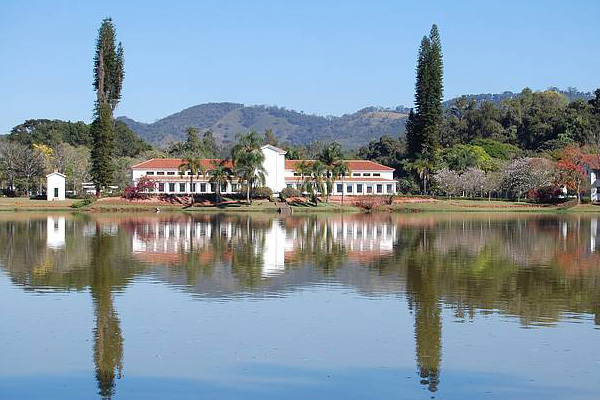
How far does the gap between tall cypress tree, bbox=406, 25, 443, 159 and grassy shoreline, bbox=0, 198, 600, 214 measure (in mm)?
10214

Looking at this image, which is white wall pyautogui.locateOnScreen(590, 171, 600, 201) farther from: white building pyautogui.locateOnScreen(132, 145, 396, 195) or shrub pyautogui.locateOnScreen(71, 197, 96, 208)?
shrub pyautogui.locateOnScreen(71, 197, 96, 208)

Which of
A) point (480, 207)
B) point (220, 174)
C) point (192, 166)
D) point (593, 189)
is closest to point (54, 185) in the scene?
point (192, 166)

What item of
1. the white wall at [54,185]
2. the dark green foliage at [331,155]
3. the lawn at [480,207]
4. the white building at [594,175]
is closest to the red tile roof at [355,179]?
the dark green foliage at [331,155]

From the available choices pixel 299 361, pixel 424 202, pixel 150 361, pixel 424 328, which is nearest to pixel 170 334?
pixel 150 361

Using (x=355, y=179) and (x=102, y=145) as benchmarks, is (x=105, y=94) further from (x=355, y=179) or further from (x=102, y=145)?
(x=355, y=179)

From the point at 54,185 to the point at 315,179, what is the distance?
25.3 m

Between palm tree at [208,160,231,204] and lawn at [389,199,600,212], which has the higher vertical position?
palm tree at [208,160,231,204]

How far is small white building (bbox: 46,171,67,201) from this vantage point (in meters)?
80.1

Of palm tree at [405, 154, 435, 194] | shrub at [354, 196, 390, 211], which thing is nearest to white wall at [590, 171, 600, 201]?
palm tree at [405, 154, 435, 194]

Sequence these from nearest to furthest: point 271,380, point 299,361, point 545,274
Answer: point 271,380 → point 299,361 → point 545,274

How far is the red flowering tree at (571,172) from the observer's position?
7619 centimetres

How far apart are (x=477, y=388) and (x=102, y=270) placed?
55.3 ft

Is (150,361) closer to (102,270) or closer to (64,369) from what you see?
(64,369)

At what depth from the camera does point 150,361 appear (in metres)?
14.5
